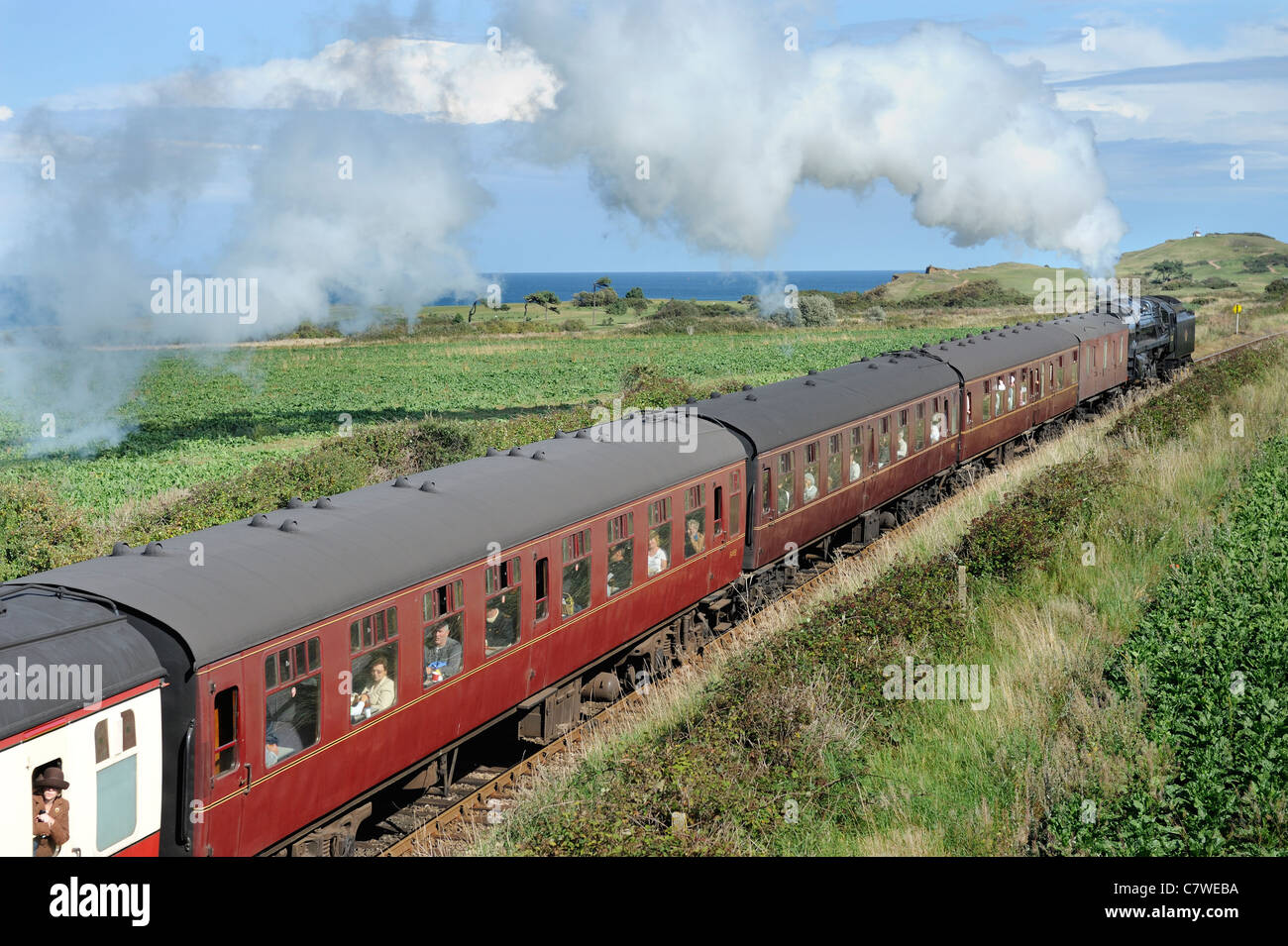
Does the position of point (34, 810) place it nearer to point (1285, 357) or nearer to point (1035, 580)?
point (1035, 580)

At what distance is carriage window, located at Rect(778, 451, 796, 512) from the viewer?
60.8 ft

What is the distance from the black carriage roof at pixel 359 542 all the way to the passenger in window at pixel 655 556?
63cm

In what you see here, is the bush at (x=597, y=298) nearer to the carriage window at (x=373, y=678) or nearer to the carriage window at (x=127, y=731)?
the carriage window at (x=373, y=678)

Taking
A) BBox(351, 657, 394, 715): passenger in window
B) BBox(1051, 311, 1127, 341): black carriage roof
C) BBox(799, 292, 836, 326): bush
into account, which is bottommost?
BBox(351, 657, 394, 715): passenger in window

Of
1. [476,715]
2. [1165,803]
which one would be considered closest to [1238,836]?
[1165,803]

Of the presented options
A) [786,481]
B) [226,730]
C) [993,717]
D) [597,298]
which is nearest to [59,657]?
[226,730]

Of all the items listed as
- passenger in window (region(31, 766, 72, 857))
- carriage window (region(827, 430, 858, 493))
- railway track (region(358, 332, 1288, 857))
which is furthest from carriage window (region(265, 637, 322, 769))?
carriage window (region(827, 430, 858, 493))

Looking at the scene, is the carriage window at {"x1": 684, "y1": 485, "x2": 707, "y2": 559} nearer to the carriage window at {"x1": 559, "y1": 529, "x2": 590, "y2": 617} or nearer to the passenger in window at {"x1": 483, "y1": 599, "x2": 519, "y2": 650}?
the carriage window at {"x1": 559, "y1": 529, "x2": 590, "y2": 617}

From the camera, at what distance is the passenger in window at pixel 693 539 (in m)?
16.0

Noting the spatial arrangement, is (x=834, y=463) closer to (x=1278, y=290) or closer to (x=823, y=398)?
(x=823, y=398)

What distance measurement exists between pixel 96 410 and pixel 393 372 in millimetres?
20590

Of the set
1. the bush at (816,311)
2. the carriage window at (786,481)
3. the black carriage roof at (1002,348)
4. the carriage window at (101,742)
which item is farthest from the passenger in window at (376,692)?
the bush at (816,311)

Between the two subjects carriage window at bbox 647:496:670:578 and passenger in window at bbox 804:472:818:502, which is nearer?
carriage window at bbox 647:496:670:578

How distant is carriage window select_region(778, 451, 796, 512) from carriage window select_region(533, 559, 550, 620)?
21.5 ft
